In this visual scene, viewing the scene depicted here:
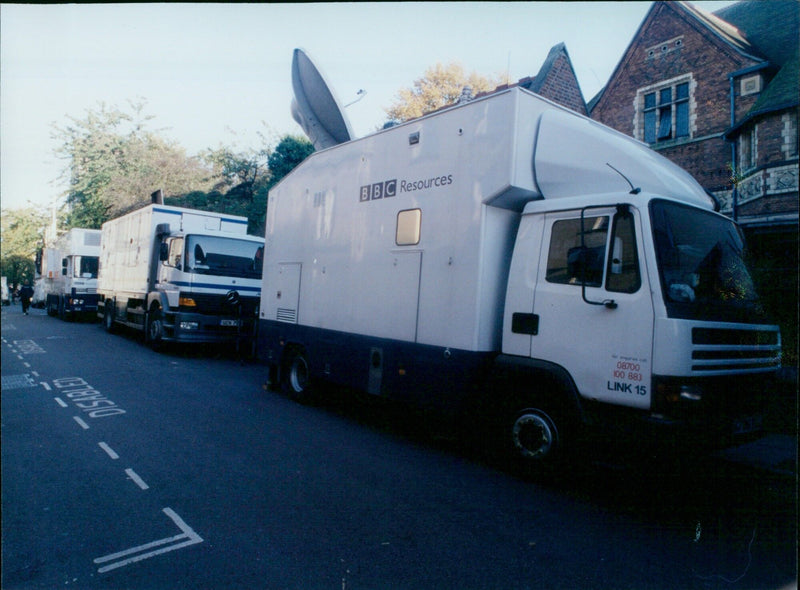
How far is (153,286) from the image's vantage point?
1316cm

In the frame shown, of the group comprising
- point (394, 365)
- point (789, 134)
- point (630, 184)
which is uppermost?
point (789, 134)

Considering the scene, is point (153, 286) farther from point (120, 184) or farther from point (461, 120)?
point (120, 184)

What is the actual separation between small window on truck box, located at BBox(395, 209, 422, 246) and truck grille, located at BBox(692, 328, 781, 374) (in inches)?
118

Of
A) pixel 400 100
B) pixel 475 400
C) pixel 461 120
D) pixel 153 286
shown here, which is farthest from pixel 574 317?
pixel 400 100

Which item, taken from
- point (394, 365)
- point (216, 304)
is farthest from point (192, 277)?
point (394, 365)

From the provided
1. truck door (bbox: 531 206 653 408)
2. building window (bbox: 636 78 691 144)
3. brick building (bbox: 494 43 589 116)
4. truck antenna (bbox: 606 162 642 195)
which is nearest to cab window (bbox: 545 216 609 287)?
truck door (bbox: 531 206 653 408)

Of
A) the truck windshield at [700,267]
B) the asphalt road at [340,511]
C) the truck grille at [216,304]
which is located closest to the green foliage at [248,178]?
the truck grille at [216,304]

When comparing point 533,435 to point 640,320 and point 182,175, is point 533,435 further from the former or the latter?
point 182,175

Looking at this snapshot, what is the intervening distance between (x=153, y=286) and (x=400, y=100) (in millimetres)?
18141

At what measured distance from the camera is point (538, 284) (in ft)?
16.0

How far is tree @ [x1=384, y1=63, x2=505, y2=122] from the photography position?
87.1 feet

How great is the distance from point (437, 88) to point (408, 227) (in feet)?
76.7

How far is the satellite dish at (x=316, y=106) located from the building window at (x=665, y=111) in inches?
439

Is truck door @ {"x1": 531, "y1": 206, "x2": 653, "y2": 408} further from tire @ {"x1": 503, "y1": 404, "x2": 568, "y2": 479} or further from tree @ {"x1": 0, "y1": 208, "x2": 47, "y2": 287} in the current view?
tree @ {"x1": 0, "y1": 208, "x2": 47, "y2": 287}
